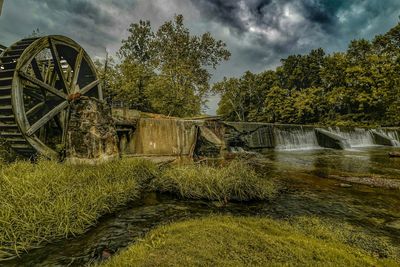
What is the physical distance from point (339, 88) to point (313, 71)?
6975 millimetres

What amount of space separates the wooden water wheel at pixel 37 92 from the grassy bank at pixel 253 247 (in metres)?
→ 5.56

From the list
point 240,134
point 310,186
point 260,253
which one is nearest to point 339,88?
point 240,134

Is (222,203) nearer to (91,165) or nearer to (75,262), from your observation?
(75,262)

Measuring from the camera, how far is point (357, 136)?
21.1 metres

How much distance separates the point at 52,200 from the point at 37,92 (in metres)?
8.49

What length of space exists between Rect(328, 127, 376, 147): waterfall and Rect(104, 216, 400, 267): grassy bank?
19994mm

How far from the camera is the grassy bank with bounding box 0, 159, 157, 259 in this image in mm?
2989

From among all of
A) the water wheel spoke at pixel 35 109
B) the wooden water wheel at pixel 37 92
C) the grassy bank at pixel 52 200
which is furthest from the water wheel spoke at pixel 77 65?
the grassy bank at pixel 52 200

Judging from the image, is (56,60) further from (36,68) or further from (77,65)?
(36,68)

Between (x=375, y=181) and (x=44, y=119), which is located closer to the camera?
(x=375, y=181)

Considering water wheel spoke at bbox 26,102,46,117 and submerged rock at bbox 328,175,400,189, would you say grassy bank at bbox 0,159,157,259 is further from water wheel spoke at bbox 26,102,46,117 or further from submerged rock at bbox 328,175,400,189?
submerged rock at bbox 328,175,400,189

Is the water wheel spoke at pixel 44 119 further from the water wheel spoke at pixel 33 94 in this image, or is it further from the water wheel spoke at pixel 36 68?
the water wheel spoke at pixel 36 68

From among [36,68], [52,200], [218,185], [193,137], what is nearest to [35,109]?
[36,68]

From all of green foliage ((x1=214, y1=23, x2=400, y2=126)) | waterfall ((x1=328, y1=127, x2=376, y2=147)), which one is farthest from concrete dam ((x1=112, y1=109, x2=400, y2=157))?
green foliage ((x1=214, y1=23, x2=400, y2=126))
